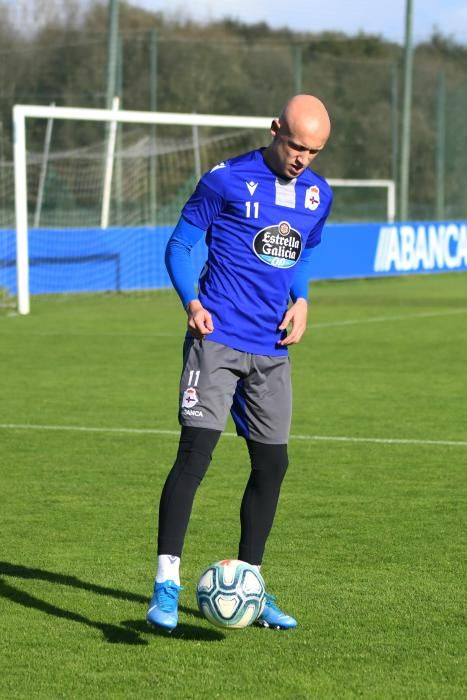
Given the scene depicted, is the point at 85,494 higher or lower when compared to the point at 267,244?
lower

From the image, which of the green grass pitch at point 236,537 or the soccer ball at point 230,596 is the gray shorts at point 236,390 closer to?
the soccer ball at point 230,596

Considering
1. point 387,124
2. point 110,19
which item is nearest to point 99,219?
point 110,19

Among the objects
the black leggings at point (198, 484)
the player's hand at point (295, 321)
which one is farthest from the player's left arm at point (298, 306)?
the black leggings at point (198, 484)

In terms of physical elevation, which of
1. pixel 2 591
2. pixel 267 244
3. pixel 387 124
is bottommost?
pixel 2 591

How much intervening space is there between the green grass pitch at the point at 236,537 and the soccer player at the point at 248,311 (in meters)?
0.36

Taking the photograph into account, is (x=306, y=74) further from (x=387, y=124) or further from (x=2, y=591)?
(x=2, y=591)

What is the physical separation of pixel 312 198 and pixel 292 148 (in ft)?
1.01

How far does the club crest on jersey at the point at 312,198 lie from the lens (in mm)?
5566

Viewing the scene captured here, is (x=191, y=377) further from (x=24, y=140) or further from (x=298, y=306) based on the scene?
(x=24, y=140)

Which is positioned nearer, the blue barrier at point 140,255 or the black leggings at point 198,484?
the black leggings at point 198,484

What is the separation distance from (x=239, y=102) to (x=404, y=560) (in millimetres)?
34760

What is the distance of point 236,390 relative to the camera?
5605 mm

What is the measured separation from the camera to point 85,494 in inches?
328

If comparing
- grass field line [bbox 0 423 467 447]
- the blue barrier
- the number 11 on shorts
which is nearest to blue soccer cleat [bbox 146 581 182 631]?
the number 11 on shorts
